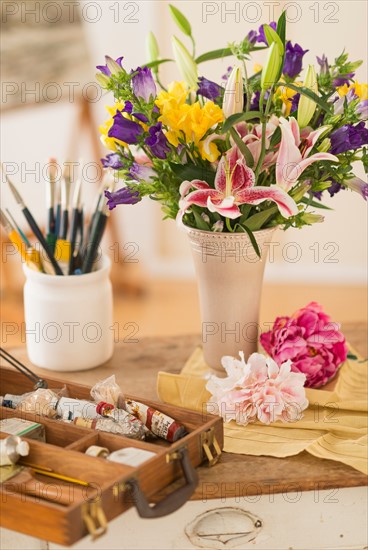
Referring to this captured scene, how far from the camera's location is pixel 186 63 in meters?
1.43

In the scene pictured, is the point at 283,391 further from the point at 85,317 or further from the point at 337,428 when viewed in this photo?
the point at 85,317

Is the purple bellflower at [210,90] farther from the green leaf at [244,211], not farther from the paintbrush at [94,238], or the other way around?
the paintbrush at [94,238]

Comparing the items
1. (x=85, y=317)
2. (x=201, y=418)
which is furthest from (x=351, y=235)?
(x=201, y=418)

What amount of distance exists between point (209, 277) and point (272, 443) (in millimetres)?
293

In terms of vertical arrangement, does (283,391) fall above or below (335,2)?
below

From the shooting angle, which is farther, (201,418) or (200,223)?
(200,223)

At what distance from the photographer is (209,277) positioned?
4.77ft

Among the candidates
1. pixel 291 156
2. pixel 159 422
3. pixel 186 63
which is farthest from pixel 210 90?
pixel 159 422

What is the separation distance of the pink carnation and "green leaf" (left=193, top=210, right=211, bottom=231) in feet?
0.70

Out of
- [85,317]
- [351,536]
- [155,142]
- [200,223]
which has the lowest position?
[351,536]

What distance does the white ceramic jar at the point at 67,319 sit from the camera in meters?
1.57

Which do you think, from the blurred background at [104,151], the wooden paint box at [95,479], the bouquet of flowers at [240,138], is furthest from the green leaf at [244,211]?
the blurred background at [104,151]

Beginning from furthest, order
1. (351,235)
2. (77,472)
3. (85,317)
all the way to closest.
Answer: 1. (351,235)
2. (85,317)
3. (77,472)

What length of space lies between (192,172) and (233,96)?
13cm
